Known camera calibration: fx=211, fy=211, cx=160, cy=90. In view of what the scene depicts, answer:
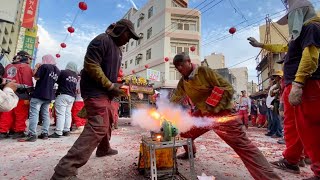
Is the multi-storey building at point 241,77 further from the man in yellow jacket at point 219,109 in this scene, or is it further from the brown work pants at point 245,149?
the brown work pants at point 245,149

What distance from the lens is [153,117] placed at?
10.8 ft

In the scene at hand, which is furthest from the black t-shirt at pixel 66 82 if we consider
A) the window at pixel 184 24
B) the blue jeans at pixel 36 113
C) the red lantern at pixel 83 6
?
A: the window at pixel 184 24

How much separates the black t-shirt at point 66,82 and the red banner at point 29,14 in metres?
12.4

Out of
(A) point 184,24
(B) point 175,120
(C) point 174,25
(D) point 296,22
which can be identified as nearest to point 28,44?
(C) point 174,25

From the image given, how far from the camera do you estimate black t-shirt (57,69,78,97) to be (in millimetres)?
5977

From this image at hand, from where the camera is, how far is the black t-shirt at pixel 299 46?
2.57m

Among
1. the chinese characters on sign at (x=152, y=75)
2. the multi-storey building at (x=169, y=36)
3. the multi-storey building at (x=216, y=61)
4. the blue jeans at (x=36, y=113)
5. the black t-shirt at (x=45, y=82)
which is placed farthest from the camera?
the multi-storey building at (x=216, y=61)

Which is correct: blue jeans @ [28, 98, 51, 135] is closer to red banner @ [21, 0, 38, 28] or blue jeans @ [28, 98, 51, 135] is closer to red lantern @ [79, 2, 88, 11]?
red lantern @ [79, 2, 88, 11]

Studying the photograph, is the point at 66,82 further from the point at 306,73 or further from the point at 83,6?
the point at 306,73

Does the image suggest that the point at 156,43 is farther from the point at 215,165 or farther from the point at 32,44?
the point at 215,165

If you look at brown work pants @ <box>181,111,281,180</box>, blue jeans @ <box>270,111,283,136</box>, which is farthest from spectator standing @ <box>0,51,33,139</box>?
blue jeans @ <box>270,111,283,136</box>

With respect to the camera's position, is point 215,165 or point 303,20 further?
point 215,165

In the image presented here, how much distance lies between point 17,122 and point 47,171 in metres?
3.37

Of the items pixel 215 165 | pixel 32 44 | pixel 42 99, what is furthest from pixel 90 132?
pixel 32 44
